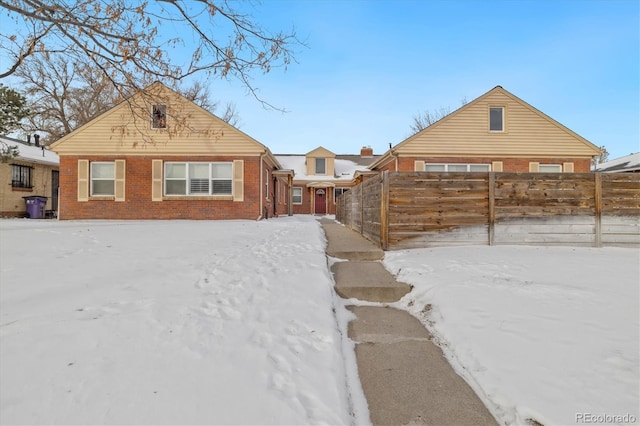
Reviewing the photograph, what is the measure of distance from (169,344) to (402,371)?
1.89m

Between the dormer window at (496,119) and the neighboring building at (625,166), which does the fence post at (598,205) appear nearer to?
the dormer window at (496,119)

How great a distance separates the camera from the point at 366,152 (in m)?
33.4

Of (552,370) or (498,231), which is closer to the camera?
(552,370)

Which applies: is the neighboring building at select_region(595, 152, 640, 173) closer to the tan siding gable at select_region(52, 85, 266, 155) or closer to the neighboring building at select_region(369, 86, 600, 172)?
the neighboring building at select_region(369, 86, 600, 172)

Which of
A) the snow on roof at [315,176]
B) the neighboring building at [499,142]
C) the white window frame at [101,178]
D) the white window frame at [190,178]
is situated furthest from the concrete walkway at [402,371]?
the snow on roof at [315,176]

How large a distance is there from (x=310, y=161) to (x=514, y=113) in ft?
52.4

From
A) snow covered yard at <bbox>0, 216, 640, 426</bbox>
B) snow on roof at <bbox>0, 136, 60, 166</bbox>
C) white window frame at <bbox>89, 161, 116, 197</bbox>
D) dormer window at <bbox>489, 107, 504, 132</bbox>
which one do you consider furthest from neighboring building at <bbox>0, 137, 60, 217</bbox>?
dormer window at <bbox>489, 107, 504, 132</bbox>

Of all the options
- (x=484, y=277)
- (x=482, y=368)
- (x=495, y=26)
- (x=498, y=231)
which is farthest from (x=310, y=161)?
(x=482, y=368)

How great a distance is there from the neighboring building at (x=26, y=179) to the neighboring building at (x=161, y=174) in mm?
5825

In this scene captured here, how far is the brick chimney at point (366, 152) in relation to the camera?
33.3m

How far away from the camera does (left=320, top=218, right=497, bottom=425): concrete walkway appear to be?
2.08 metres

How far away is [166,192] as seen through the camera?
14.3 metres

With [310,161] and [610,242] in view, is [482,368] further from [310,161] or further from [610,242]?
Result: [310,161]

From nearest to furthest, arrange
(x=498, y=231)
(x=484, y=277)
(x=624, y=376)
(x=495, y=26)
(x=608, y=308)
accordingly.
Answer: (x=624, y=376) → (x=608, y=308) → (x=484, y=277) → (x=498, y=231) → (x=495, y=26)
